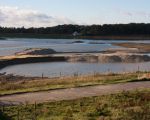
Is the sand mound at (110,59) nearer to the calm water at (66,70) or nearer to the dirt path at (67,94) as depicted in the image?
the calm water at (66,70)

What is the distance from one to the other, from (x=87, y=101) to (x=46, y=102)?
2227mm

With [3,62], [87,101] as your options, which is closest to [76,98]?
[87,101]

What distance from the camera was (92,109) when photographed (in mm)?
21750

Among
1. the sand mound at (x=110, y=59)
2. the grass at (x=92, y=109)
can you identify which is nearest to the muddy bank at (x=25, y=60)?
the sand mound at (x=110, y=59)

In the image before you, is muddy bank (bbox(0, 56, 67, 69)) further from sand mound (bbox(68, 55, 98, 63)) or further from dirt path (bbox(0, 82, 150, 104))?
dirt path (bbox(0, 82, 150, 104))

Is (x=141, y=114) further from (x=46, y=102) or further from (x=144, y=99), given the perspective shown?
(x=46, y=102)

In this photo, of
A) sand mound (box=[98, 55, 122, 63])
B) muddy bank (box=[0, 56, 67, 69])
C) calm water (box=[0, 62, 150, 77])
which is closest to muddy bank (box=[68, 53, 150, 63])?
sand mound (box=[98, 55, 122, 63])

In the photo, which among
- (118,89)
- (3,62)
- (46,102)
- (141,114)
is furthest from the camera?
(3,62)

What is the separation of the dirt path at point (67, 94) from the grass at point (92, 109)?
1.40m

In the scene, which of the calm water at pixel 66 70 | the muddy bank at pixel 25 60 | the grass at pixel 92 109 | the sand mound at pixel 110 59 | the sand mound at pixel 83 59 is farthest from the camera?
the sand mound at pixel 83 59

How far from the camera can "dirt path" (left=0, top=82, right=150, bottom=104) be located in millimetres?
24984

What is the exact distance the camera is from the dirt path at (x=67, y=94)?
2498cm

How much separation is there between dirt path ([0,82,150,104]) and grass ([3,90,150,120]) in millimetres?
1398

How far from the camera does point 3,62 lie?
7075 cm
